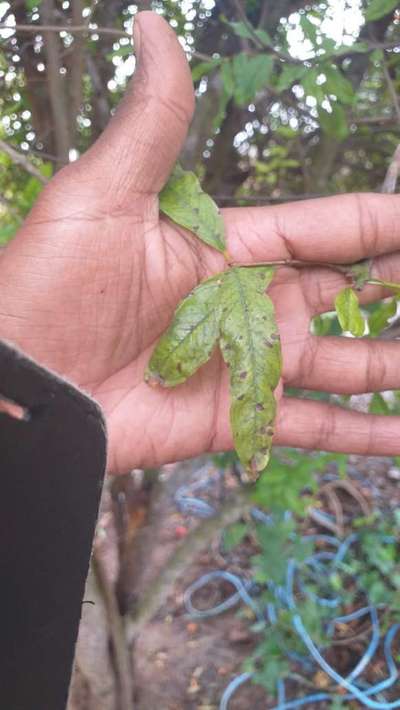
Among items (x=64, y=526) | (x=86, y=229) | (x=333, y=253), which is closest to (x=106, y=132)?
(x=86, y=229)

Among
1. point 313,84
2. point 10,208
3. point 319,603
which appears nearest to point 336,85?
point 313,84

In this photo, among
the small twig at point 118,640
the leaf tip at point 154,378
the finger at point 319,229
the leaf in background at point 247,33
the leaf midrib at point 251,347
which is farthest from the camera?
the small twig at point 118,640

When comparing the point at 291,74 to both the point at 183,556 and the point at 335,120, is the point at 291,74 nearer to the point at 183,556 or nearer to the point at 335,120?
the point at 335,120

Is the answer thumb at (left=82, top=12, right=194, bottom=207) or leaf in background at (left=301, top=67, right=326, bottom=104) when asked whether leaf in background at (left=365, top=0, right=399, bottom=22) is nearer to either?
leaf in background at (left=301, top=67, right=326, bottom=104)

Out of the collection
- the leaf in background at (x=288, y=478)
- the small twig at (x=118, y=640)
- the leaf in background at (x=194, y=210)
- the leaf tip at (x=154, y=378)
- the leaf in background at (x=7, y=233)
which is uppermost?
the leaf in background at (x=194, y=210)

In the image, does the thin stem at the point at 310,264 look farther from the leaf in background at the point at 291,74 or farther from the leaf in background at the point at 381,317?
the leaf in background at the point at 291,74

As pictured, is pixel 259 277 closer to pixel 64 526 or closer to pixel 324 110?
pixel 64 526

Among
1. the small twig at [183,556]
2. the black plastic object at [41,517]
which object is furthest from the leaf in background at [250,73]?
the small twig at [183,556]

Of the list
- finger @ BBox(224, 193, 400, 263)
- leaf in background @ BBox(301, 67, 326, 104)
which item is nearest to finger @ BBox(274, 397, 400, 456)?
finger @ BBox(224, 193, 400, 263)
